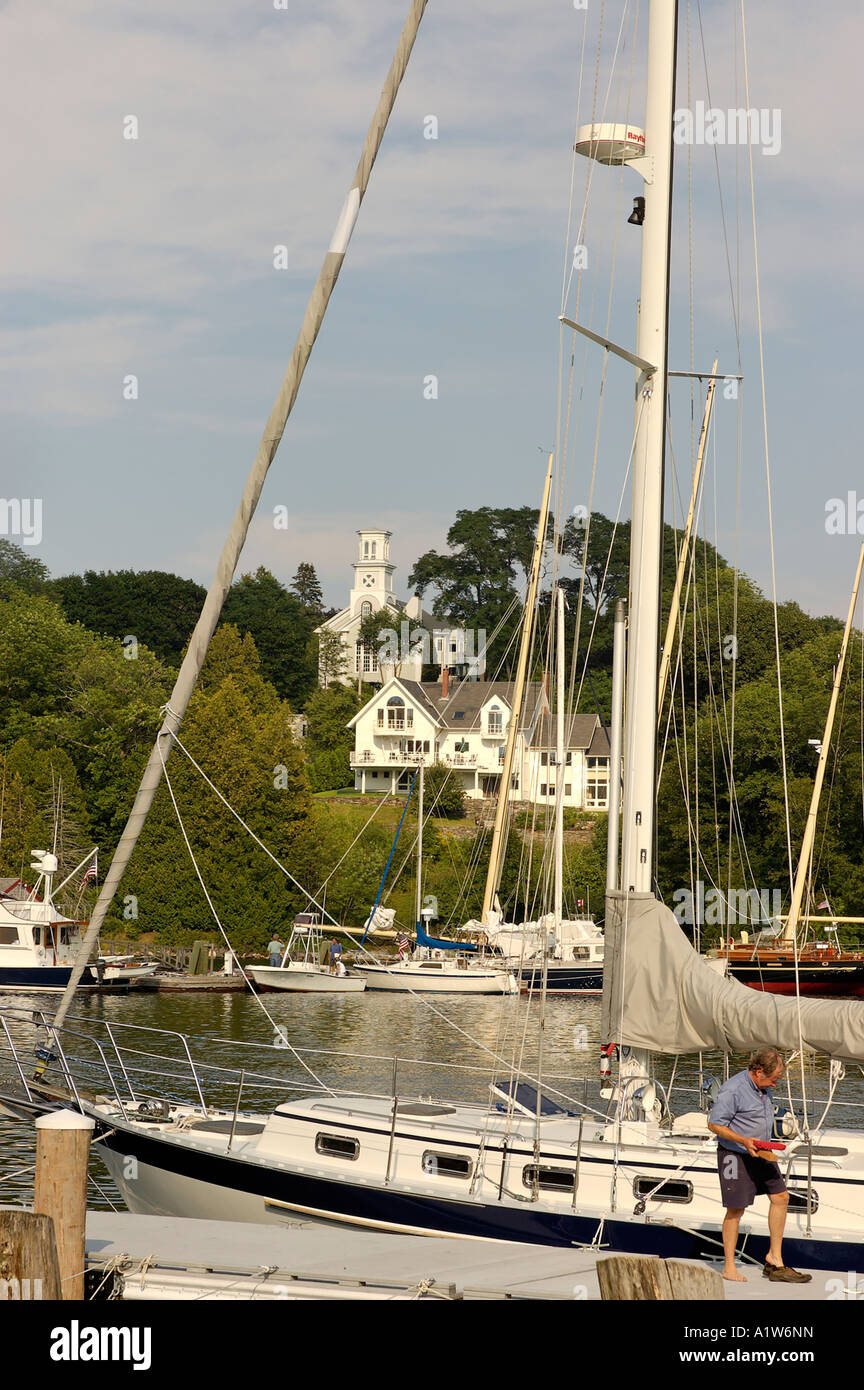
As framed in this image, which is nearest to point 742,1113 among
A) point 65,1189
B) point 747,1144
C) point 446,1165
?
point 747,1144

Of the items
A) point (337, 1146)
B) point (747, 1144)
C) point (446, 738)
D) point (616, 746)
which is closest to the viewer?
point (747, 1144)

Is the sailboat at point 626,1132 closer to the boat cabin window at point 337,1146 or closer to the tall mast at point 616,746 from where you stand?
the boat cabin window at point 337,1146

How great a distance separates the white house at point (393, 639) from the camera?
127794 mm

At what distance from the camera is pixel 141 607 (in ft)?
412

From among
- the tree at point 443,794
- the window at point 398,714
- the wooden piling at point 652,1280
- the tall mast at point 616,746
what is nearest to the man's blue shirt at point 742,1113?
the wooden piling at point 652,1280

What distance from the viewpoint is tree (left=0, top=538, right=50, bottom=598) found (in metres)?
138

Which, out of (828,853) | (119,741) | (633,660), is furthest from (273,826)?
(633,660)

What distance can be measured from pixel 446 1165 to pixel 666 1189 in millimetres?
2307

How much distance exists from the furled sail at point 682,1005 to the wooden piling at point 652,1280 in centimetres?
465

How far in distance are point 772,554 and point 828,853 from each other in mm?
47414

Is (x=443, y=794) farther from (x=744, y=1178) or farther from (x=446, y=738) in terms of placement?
(x=744, y=1178)

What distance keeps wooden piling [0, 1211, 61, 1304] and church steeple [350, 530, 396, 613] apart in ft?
470

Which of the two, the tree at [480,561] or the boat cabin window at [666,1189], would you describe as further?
the tree at [480,561]
